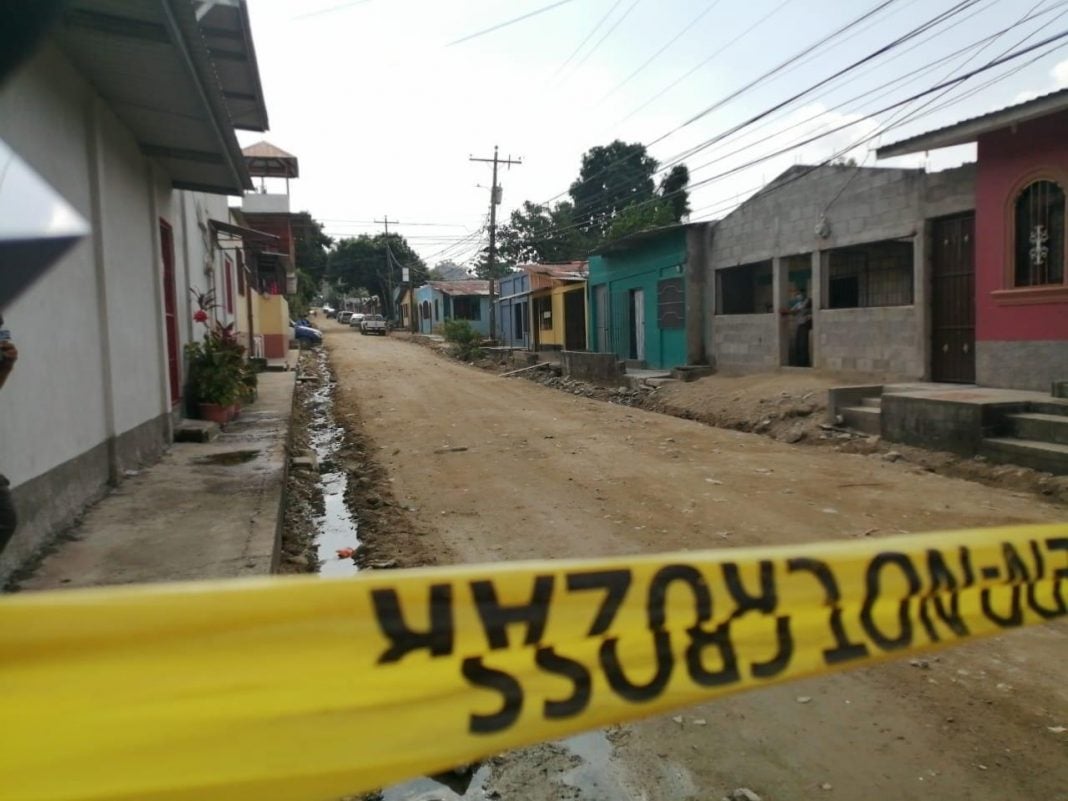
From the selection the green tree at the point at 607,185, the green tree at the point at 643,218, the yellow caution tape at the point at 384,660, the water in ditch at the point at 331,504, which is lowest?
the water in ditch at the point at 331,504

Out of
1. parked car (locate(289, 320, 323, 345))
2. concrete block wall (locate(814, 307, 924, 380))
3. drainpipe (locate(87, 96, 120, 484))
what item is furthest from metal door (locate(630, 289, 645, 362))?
parked car (locate(289, 320, 323, 345))

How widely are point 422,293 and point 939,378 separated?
48224mm

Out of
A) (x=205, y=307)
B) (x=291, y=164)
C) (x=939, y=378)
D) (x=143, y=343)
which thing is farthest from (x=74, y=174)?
(x=291, y=164)

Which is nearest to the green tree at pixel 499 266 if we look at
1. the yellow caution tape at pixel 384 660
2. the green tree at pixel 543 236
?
the green tree at pixel 543 236

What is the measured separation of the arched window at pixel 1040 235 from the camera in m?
9.36

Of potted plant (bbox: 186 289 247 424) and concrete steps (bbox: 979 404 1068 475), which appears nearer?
concrete steps (bbox: 979 404 1068 475)

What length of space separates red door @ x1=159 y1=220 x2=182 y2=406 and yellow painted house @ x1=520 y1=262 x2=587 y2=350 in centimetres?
1773

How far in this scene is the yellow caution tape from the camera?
4.92 feet

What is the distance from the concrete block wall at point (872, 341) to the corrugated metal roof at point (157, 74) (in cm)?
939

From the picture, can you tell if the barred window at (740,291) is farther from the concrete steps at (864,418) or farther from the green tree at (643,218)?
the green tree at (643,218)

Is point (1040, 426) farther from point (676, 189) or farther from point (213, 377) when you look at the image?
point (676, 189)

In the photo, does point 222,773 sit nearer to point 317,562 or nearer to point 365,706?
point 365,706

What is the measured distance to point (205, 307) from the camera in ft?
37.3

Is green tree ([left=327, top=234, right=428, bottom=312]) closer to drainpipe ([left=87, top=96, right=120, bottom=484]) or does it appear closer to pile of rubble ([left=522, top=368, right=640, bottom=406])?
pile of rubble ([left=522, top=368, right=640, bottom=406])
